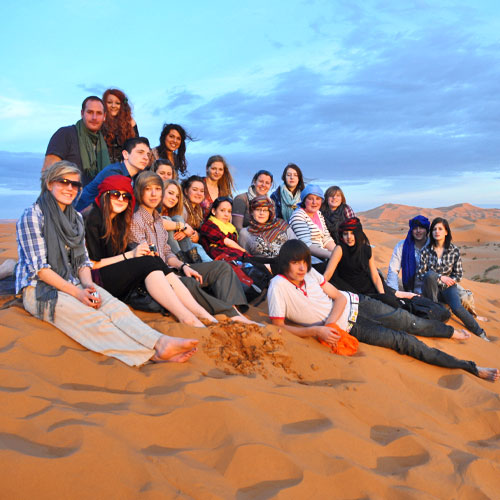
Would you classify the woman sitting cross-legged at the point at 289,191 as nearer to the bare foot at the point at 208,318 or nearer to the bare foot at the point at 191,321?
the bare foot at the point at 208,318

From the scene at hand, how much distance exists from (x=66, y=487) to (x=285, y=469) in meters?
1.00

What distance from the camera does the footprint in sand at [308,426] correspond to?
261cm

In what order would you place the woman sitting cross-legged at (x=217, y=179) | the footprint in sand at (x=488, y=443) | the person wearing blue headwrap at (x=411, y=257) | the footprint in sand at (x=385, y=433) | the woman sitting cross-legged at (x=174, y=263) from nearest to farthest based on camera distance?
the footprint in sand at (x=385, y=433), the footprint in sand at (x=488, y=443), the woman sitting cross-legged at (x=174, y=263), the person wearing blue headwrap at (x=411, y=257), the woman sitting cross-legged at (x=217, y=179)

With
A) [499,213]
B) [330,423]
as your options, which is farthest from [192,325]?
[499,213]

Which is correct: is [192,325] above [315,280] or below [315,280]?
below

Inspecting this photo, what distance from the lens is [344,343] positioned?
414cm

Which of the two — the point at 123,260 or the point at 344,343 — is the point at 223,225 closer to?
the point at 123,260

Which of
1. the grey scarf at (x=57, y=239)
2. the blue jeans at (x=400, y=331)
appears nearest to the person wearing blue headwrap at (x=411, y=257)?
the blue jeans at (x=400, y=331)

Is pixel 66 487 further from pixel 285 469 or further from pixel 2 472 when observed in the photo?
pixel 285 469

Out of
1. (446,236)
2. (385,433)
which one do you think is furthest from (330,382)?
(446,236)

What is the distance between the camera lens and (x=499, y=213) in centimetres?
4541

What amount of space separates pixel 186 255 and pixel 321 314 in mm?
2059

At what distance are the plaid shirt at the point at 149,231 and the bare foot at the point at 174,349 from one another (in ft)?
5.51

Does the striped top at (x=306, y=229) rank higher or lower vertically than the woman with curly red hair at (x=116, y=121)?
lower
